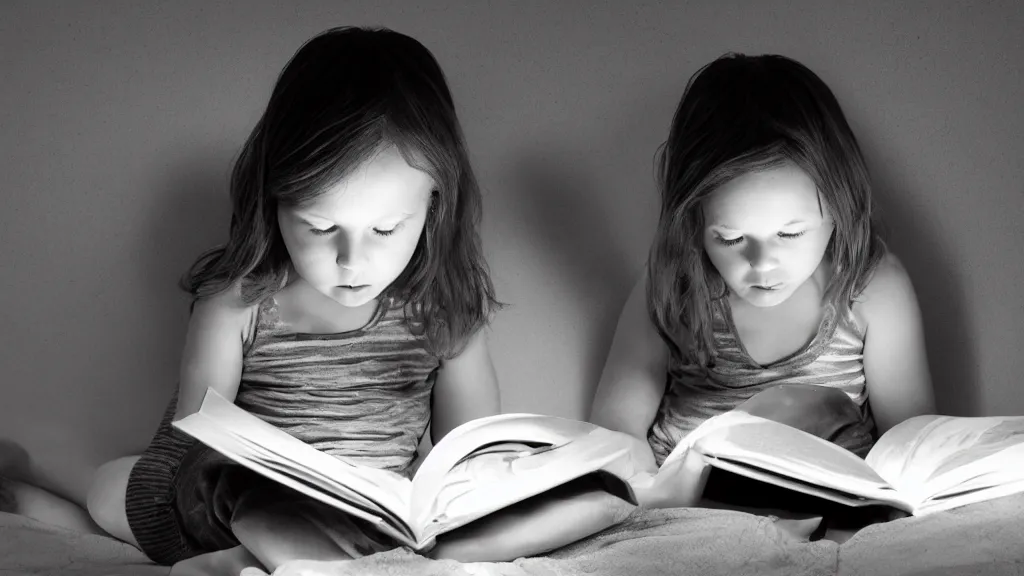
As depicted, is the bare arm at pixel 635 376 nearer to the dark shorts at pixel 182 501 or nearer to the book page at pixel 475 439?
the book page at pixel 475 439

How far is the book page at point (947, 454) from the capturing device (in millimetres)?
949

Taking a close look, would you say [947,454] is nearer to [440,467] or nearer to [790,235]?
[790,235]

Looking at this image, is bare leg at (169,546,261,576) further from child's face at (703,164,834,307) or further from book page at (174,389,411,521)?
child's face at (703,164,834,307)

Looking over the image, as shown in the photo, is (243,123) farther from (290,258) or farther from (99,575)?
(99,575)

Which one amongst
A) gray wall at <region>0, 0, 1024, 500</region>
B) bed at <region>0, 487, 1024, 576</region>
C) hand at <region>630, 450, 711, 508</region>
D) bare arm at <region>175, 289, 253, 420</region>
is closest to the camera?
bed at <region>0, 487, 1024, 576</region>

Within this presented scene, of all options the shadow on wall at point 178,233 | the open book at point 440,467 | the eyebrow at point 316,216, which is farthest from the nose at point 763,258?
the shadow on wall at point 178,233

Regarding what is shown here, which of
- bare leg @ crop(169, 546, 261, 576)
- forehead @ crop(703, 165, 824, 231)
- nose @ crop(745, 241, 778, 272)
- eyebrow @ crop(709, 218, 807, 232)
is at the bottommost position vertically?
bare leg @ crop(169, 546, 261, 576)

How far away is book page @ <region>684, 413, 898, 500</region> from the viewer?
3.07ft

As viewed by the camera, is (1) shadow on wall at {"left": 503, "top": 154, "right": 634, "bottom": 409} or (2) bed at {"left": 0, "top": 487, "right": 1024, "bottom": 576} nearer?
(2) bed at {"left": 0, "top": 487, "right": 1024, "bottom": 576}

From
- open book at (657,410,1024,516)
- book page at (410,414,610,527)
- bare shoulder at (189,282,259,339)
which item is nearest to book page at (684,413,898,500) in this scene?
open book at (657,410,1024,516)

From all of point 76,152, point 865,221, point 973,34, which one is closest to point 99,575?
point 76,152

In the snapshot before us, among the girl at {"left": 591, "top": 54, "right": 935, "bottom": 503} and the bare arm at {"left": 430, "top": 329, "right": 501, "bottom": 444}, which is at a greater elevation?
the girl at {"left": 591, "top": 54, "right": 935, "bottom": 503}

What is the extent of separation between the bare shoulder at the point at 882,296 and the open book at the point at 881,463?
20 centimetres

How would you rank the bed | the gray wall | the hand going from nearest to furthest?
the bed, the hand, the gray wall
